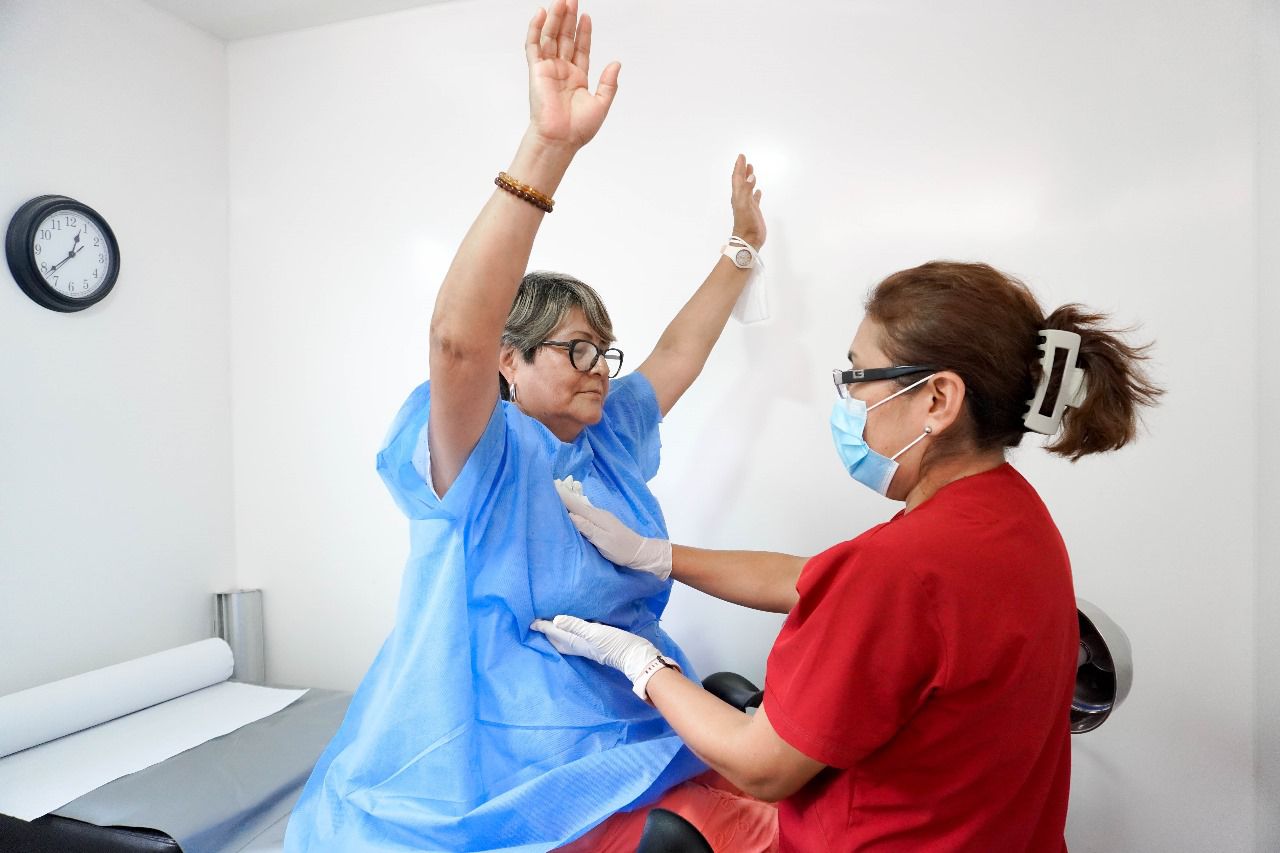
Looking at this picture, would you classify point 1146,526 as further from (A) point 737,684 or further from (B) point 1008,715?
(B) point 1008,715

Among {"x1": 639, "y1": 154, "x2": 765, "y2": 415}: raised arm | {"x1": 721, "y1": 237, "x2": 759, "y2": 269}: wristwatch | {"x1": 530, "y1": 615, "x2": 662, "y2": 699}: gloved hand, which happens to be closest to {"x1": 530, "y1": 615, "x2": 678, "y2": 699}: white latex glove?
{"x1": 530, "y1": 615, "x2": 662, "y2": 699}: gloved hand

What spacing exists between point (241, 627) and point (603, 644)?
171 cm

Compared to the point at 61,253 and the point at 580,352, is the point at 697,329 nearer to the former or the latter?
the point at 580,352

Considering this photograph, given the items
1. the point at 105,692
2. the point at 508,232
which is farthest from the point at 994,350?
the point at 105,692

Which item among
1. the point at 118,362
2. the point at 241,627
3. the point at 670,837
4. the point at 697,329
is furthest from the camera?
the point at 241,627

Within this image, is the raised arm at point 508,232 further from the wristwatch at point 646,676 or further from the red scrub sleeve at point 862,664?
the red scrub sleeve at point 862,664

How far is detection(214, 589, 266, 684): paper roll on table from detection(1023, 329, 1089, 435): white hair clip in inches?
92.4

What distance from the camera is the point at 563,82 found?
3.76 ft

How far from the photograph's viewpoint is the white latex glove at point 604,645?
48.8 inches

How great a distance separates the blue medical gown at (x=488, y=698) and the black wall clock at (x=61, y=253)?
55.1 inches

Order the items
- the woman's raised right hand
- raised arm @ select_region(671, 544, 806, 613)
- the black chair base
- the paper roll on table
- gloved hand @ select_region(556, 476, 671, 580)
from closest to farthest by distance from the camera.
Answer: the black chair base, the woman's raised right hand, gloved hand @ select_region(556, 476, 671, 580), raised arm @ select_region(671, 544, 806, 613), the paper roll on table

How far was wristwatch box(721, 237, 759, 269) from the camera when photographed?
1.87 m

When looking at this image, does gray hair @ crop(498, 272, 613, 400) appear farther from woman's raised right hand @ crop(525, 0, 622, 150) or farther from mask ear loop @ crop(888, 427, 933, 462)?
mask ear loop @ crop(888, 427, 933, 462)

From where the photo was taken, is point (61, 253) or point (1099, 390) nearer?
point (1099, 390)
